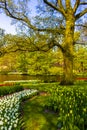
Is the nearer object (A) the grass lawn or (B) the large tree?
(A) the grass lawn

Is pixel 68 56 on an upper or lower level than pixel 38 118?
upper

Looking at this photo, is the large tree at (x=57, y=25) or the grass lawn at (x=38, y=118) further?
the large tree at (x=57, y=25)

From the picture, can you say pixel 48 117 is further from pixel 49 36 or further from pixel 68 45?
pixel 49 36

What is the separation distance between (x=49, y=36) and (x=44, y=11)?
251 cm

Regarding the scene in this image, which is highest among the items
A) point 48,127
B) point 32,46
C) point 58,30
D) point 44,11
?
point 44,11

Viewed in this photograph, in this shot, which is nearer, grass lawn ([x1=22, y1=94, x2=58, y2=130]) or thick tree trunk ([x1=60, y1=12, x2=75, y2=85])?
grass lawn ([x1=22, y1=94, x2=58, y2=130])

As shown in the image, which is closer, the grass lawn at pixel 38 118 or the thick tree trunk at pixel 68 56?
the grass lawn at pixel 38 118

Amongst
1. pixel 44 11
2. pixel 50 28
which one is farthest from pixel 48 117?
pixel 44 11

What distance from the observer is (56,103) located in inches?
437

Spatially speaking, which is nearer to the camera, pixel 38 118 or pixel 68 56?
pixel 38 118

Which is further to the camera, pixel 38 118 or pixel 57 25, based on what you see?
pixel 57 25

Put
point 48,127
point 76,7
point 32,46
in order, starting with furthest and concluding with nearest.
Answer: point 76,7 → point 32,46 → point 48,127

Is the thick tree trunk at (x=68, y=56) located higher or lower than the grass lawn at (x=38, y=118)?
higher

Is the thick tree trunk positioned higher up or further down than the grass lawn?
higher up
